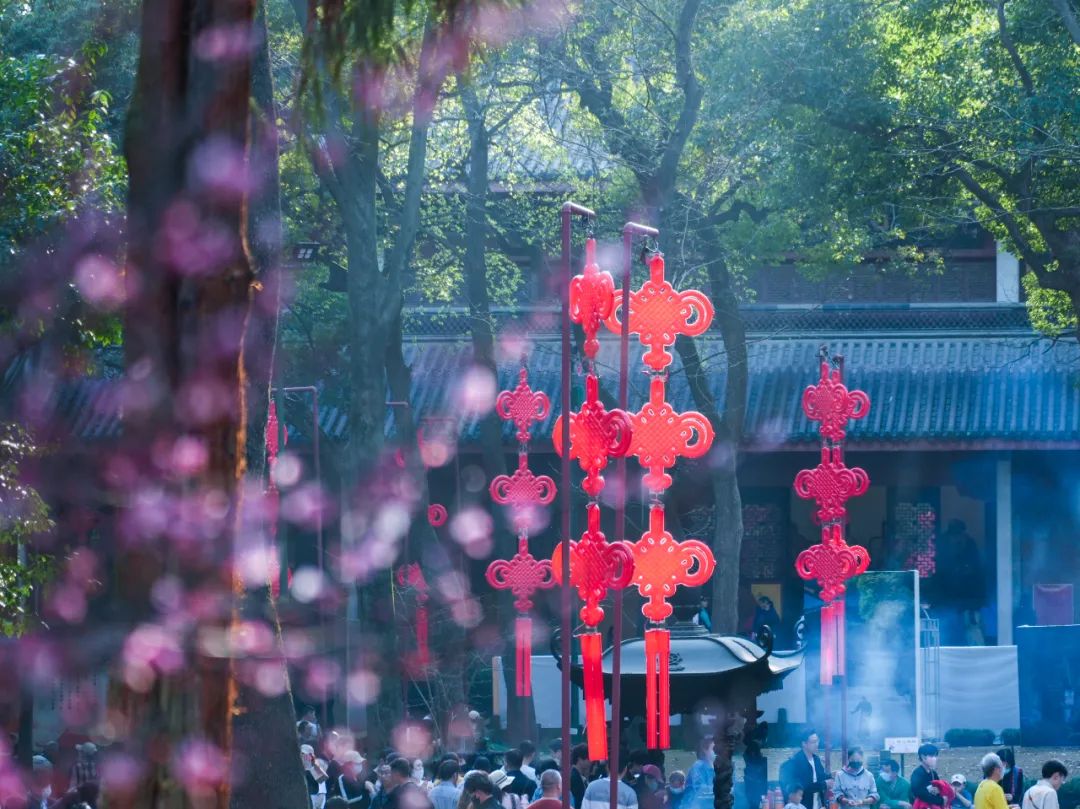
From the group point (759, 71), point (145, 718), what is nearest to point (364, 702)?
point (759, 71)

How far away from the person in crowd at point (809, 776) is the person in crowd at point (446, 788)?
2.78 meters

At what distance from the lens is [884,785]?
13.7 m

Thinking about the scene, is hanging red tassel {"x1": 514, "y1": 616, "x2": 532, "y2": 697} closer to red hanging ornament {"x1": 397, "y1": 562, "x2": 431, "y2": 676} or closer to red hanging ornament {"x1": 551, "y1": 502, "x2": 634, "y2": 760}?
red hanging ornament {"x1": 397, "y1": 562, "x2": 431, "y2": 676}

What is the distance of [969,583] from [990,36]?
338 inches

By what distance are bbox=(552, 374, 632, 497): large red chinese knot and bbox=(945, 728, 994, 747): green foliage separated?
11.2 m

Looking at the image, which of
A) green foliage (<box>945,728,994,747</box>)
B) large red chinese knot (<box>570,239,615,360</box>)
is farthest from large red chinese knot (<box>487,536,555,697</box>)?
green foliage (<box>945,728,994,747</box>)

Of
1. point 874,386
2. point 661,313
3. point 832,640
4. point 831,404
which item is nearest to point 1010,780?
point 832,640

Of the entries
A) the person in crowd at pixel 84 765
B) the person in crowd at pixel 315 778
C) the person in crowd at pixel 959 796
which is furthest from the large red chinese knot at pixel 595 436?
the person in crowd at pixel 84 765

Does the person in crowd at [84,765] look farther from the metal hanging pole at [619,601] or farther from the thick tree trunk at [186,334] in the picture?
the thick tree trunk at [186,334]

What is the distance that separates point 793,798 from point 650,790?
1.14 metres

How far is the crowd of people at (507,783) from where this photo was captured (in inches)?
413

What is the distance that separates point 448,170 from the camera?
837 inches

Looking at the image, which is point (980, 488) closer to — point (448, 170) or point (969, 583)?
point (969, 583)

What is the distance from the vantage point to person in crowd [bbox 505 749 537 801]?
460 inches
